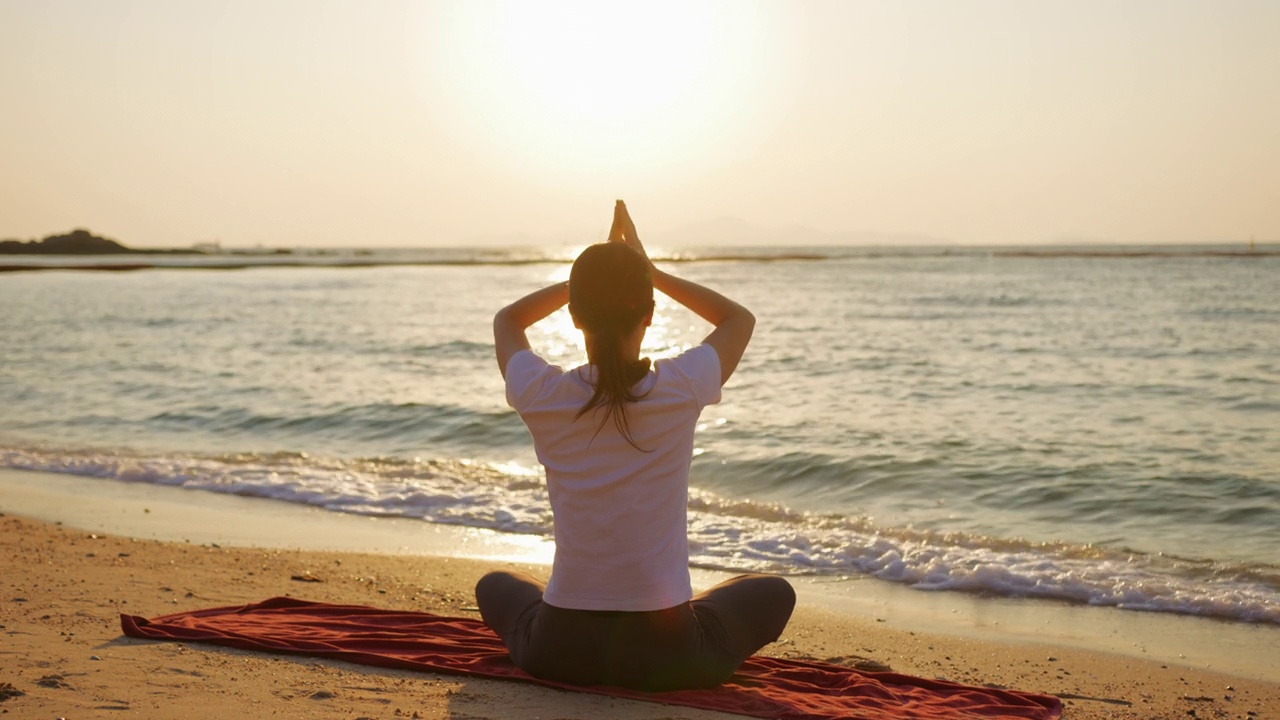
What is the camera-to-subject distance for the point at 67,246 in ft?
300

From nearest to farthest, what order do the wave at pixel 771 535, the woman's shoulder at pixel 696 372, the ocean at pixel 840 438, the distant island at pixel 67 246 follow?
1. the woman's shoulder at pixel 696 372
2. the wave at pixel 771 535
3. the ocean at pixel 840 438
4. the distant island at pixel 67 246

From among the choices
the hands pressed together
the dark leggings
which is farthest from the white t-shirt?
the hands pressed together

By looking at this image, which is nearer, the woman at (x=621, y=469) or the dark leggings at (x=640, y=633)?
the woman at (x=621, y=469)

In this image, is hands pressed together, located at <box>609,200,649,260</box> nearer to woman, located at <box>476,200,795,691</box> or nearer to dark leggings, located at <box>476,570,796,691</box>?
woman, located at <box>476,200,795,691</box>

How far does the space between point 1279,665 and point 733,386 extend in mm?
11000

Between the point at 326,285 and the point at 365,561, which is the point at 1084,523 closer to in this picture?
the point at 365,561

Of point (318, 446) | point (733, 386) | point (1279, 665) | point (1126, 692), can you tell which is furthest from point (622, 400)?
point (733, 386)

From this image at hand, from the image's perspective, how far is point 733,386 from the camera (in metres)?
16.0

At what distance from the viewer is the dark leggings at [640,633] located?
3.71 metres

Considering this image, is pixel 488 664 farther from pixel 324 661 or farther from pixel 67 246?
pixel 67 246

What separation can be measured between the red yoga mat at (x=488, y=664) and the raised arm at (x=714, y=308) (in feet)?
4.11

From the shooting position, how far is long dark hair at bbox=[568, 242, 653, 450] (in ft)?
10.9

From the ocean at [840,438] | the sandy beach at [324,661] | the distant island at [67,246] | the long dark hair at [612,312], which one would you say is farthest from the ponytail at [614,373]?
the distant island at [67,246]

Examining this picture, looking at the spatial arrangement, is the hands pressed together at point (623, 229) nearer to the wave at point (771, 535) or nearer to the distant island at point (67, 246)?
the wave at point (771, 535)
